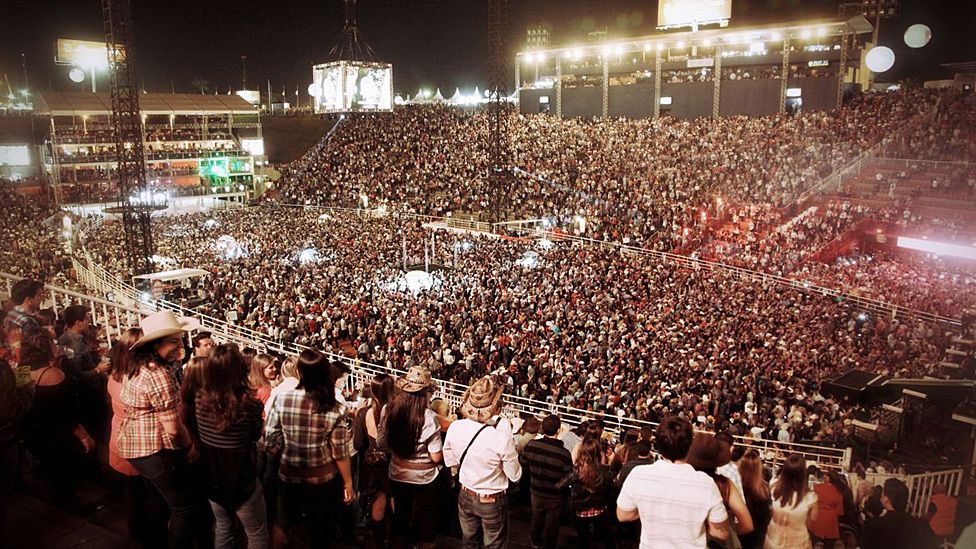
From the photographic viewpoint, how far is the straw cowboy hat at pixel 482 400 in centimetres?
379

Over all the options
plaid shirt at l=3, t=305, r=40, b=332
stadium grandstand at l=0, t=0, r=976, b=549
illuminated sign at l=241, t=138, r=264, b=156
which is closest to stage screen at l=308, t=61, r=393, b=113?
stadium grandstand at l=0, t=0, r=976, b=549

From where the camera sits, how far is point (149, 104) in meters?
48.9

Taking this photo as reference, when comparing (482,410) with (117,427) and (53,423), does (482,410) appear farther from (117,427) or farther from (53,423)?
(53,423)

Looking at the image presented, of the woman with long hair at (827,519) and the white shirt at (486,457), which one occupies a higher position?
the white shirt at (486,457)

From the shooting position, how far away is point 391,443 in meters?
3.94

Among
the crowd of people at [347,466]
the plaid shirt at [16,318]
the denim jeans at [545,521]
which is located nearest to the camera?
the crowd of people at [347,466]

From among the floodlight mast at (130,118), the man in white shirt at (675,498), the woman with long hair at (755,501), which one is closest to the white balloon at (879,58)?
the floodlight mast at (130,118)

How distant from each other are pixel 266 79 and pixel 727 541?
76908 millimetres

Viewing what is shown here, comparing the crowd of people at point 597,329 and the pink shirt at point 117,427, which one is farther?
the crowd of people at point 597,329

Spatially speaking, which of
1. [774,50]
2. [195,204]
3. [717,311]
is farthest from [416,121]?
[717,311]

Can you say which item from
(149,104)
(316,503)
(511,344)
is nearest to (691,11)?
(511,344)

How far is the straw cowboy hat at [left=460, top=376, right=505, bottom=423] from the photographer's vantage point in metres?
3.79

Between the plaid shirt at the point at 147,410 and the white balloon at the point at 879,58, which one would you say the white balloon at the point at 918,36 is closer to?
the white balloon at the point at 879,58

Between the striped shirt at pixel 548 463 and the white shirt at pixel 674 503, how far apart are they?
1.27m
